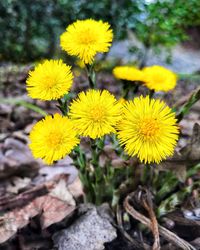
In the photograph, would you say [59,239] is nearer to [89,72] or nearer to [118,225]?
[118,225]

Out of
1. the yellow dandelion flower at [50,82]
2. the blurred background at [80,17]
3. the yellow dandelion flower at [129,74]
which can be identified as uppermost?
the blurred background at [80,17]

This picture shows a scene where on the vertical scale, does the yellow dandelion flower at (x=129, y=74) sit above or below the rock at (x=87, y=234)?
above

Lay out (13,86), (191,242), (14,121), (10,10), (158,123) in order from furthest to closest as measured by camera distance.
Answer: (10,10), (13,86), (14,121), (191,242), (158,123)

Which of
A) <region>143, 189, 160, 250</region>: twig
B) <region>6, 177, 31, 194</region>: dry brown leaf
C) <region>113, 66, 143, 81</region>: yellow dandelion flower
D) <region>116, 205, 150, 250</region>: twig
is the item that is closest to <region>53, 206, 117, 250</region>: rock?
<region>116, 205, 150, 250</region>: twig

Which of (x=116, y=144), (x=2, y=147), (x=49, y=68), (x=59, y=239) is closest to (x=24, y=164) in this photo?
(x=2, y=147)

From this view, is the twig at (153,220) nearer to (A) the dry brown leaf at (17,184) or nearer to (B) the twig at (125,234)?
(B) the twig at (125,234)

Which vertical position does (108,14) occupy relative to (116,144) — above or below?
above

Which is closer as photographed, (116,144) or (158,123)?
(158,123)

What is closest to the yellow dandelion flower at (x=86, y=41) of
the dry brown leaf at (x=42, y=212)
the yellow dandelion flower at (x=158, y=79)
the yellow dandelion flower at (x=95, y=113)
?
the yellow dandelion flower at (x=95, y=113)
